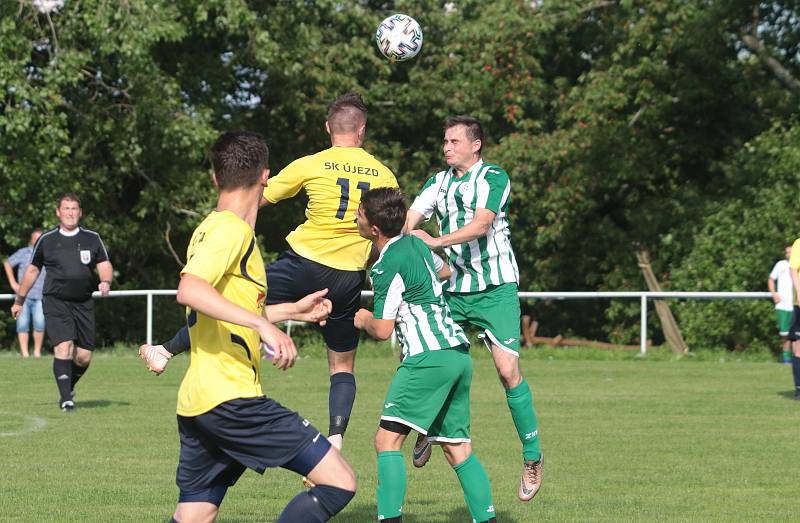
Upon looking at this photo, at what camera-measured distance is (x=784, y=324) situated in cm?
2173

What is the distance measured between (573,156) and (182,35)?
951 cm

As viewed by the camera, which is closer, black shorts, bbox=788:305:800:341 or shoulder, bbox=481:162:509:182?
shoulder, bbox=481:162:509:182

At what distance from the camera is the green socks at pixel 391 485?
6930 mm

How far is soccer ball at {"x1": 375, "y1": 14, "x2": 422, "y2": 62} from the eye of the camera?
9.88 meters

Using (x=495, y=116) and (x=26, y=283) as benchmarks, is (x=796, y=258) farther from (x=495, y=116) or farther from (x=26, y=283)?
(x=495, y=116)

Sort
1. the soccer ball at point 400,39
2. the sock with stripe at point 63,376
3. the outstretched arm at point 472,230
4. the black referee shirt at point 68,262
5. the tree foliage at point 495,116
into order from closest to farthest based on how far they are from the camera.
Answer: the outstretched arm at point 472,230, the soccer ball at point 400,39, the black referee shirt at point 68,262, the sock with stripe at point 63,376, the tree foliage at point 495,116

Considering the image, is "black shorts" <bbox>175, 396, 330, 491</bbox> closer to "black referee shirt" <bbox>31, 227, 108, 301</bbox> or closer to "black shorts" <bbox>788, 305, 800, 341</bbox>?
"black referee shirt" <bbox>31, 227, 108, 301</bbox>

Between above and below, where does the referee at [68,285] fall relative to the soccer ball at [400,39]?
below

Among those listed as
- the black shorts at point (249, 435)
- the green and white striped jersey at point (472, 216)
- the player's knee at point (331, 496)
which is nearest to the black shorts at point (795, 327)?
the green and white striped jersey at point (472, 216)

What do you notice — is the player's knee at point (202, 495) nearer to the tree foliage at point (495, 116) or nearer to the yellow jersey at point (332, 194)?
the yellow jersey at point (332, 194)

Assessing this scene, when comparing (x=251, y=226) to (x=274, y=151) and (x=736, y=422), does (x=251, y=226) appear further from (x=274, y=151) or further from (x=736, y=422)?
(x=274, y=151)

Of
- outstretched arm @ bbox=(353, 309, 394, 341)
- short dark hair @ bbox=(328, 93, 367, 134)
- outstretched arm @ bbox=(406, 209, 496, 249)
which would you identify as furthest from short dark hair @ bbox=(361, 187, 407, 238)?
short dark hair @ bbox=(328, 93, 367, 134)

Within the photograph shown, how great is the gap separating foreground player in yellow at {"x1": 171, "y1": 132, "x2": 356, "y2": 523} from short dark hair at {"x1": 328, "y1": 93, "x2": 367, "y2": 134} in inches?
107

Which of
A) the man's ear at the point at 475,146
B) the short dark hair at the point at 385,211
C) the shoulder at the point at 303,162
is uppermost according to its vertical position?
the man's ear at the point at 475,146
